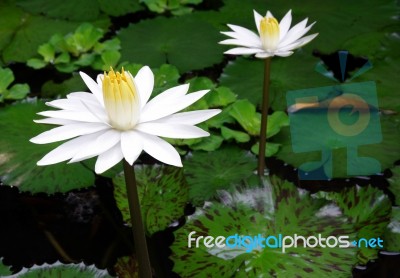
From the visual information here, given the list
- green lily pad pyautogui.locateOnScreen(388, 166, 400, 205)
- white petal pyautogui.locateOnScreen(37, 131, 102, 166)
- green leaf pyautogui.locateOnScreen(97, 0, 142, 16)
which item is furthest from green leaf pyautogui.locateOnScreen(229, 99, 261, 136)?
green leaf pyautogui.locateOnScreen(97, 0, 142, 16)

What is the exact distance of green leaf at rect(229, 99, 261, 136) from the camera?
4.58 ft

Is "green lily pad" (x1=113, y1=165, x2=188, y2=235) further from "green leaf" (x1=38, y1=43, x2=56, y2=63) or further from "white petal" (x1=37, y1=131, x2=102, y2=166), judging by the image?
"green leaf" (x1=38, y1=43, x2=56, y2=63)

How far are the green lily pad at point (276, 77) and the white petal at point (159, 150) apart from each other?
821 mm

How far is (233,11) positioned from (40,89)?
2.59 ft

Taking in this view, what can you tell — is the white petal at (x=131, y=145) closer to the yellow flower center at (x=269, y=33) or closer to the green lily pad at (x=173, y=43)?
the yellow flower center at (x=269, y=33)

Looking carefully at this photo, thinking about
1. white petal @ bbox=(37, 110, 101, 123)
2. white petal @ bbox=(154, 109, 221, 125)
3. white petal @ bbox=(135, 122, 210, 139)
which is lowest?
white petal @ bbox=(135, 122, 210, 139)

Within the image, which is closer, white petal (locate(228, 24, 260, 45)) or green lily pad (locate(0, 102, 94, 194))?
white petal (locate(228, 24, 260, 45))

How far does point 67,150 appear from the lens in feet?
2.36

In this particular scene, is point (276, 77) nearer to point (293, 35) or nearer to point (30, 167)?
point (293, 35)

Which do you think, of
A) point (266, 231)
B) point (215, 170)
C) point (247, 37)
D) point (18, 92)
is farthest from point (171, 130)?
point (18, 92)

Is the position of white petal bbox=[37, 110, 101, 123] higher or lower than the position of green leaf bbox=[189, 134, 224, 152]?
higher

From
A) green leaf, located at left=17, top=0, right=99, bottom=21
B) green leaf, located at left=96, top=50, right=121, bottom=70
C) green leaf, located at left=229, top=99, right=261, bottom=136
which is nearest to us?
green leaf, located at left=229, top=99, right=261, bottom=136

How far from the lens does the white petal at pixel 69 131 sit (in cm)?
73

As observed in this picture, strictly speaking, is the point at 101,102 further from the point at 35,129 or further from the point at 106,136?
the point at 35,129
